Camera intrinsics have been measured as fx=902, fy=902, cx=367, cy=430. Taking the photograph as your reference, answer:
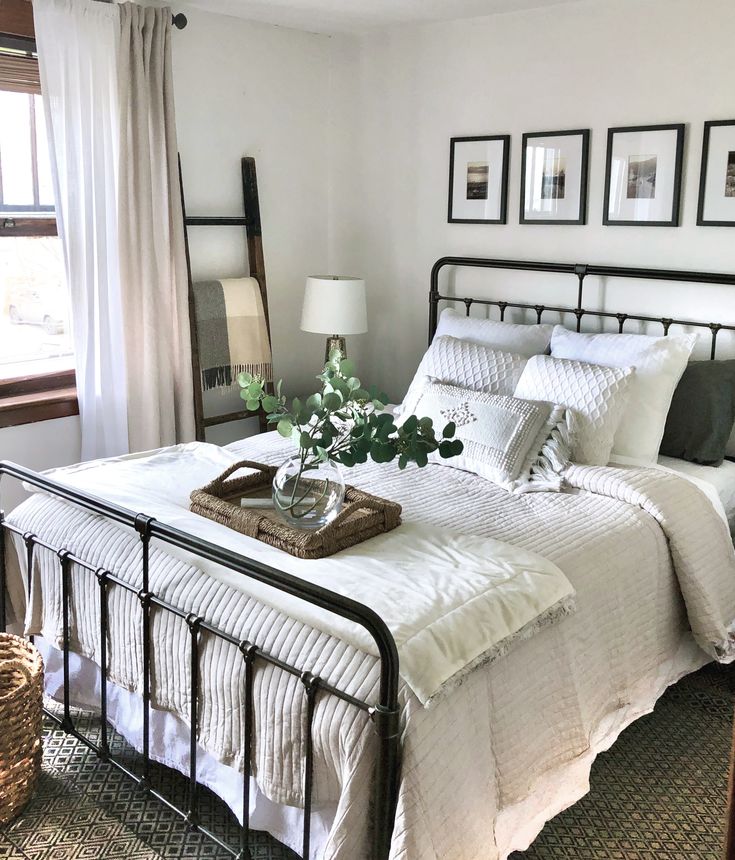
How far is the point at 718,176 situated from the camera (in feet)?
10.3

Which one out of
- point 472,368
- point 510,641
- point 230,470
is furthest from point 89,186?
point 510,641

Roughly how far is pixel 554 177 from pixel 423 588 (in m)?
2.18

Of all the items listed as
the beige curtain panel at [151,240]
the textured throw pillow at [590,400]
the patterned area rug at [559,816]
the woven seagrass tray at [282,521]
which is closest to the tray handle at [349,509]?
the woven seagrass tray at [282,521]

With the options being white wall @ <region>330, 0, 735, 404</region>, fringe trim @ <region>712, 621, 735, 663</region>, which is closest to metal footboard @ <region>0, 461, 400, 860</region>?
fringe trim @ <region>712, 621, 735, 663</region>

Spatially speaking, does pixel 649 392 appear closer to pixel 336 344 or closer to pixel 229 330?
pixel 336 344

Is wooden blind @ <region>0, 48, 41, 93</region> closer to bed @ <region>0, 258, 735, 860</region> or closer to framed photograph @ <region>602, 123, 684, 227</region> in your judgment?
bed @ <region>0, 258, 735, 860</region>

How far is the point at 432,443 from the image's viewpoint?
2.16 metres

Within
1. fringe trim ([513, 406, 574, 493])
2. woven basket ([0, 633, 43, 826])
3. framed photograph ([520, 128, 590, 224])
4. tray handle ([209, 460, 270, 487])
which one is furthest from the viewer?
framed photograph ([520, 128, 590, 224])

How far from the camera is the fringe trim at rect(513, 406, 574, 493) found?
279 cm

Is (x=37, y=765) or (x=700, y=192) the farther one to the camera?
(x=700, y=192)

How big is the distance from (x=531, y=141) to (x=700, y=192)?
→ 0.76 meters

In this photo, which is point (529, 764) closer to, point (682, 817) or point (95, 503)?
point (682, 817)

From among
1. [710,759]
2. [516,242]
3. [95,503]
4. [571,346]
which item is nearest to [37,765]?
[95,503]

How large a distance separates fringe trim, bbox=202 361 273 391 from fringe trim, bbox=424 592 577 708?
215 cm
